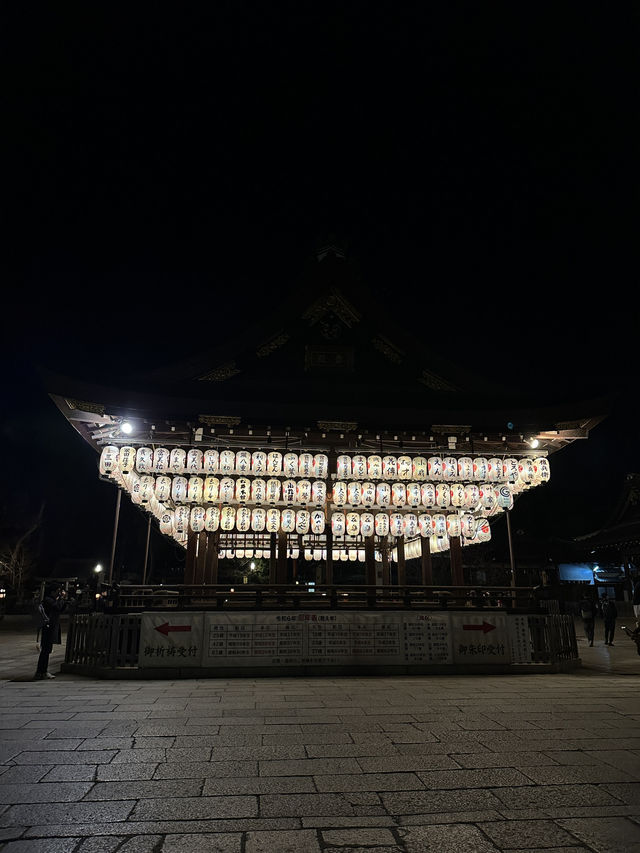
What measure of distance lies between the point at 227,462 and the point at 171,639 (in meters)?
4.64

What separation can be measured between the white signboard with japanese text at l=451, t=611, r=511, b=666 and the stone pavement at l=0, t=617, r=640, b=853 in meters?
2.58

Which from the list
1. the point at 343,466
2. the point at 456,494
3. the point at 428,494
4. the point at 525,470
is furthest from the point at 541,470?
the point at 343,466

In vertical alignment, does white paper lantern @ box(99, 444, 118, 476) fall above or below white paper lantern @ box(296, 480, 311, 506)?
above

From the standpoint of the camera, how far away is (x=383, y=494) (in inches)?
570

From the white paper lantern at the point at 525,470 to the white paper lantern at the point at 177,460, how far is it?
9.67 m

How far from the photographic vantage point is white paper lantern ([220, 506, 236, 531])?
15.5 m

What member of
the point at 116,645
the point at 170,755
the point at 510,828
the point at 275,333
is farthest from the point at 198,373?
the point at 510,828

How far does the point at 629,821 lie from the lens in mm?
3900

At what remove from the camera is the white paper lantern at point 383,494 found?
14.5 meters

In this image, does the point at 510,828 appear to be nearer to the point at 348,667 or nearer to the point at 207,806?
the point at 207,806

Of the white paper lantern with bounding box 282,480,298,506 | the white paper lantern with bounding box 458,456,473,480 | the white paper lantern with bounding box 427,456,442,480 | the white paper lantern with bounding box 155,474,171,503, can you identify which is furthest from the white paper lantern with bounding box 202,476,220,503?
the white paper lantern with bounding box 458,456,473,480

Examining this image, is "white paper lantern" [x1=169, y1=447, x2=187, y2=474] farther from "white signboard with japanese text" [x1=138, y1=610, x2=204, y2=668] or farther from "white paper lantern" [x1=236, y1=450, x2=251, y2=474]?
"white signboard with japanese text" [x1=138, y1=610, x2=204, y2=668]

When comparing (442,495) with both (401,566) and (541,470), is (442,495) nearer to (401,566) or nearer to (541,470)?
(541,470)

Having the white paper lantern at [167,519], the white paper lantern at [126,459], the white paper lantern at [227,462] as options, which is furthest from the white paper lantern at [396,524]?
the white paper lantern at [126,459]
